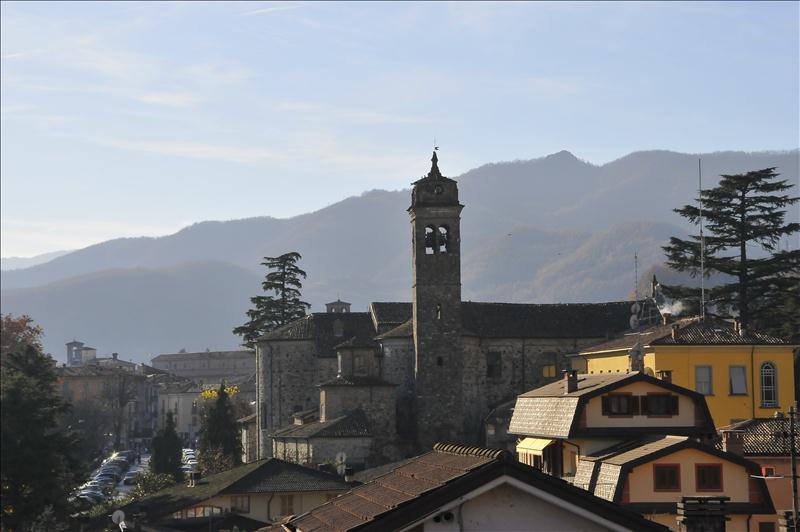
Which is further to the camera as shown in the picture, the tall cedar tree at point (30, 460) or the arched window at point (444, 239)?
the arched window at point (444, 239)

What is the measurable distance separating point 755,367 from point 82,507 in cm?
3104

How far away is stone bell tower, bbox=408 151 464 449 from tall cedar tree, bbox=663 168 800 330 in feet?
43.8

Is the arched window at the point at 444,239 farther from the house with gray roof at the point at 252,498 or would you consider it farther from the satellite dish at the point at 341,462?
the house with gray roof at the point at 252,498

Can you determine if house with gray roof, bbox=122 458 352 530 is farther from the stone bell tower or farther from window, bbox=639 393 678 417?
the stone bell tower

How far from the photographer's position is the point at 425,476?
68.3 feet

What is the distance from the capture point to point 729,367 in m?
65.1

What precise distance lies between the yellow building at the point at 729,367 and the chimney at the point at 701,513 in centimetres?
4436

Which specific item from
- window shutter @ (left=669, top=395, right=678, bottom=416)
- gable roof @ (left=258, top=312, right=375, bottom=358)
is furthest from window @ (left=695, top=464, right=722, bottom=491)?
gable roof @ (left=258, top=312, right=375, bottom=358)

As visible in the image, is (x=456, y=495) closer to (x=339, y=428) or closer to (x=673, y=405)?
(x=673, y=405)

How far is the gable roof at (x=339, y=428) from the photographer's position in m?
76.0

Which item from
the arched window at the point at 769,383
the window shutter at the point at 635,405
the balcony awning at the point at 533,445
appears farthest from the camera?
the arched window at the point at 769,383

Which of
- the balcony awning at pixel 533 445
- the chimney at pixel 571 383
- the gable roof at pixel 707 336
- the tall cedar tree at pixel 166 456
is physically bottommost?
the tall cedar tree at pixel 166 456

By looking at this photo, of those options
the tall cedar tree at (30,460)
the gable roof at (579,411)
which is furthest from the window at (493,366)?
the gable roof at (579,411)

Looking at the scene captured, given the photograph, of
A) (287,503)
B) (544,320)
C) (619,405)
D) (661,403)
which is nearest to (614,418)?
(619,405)
